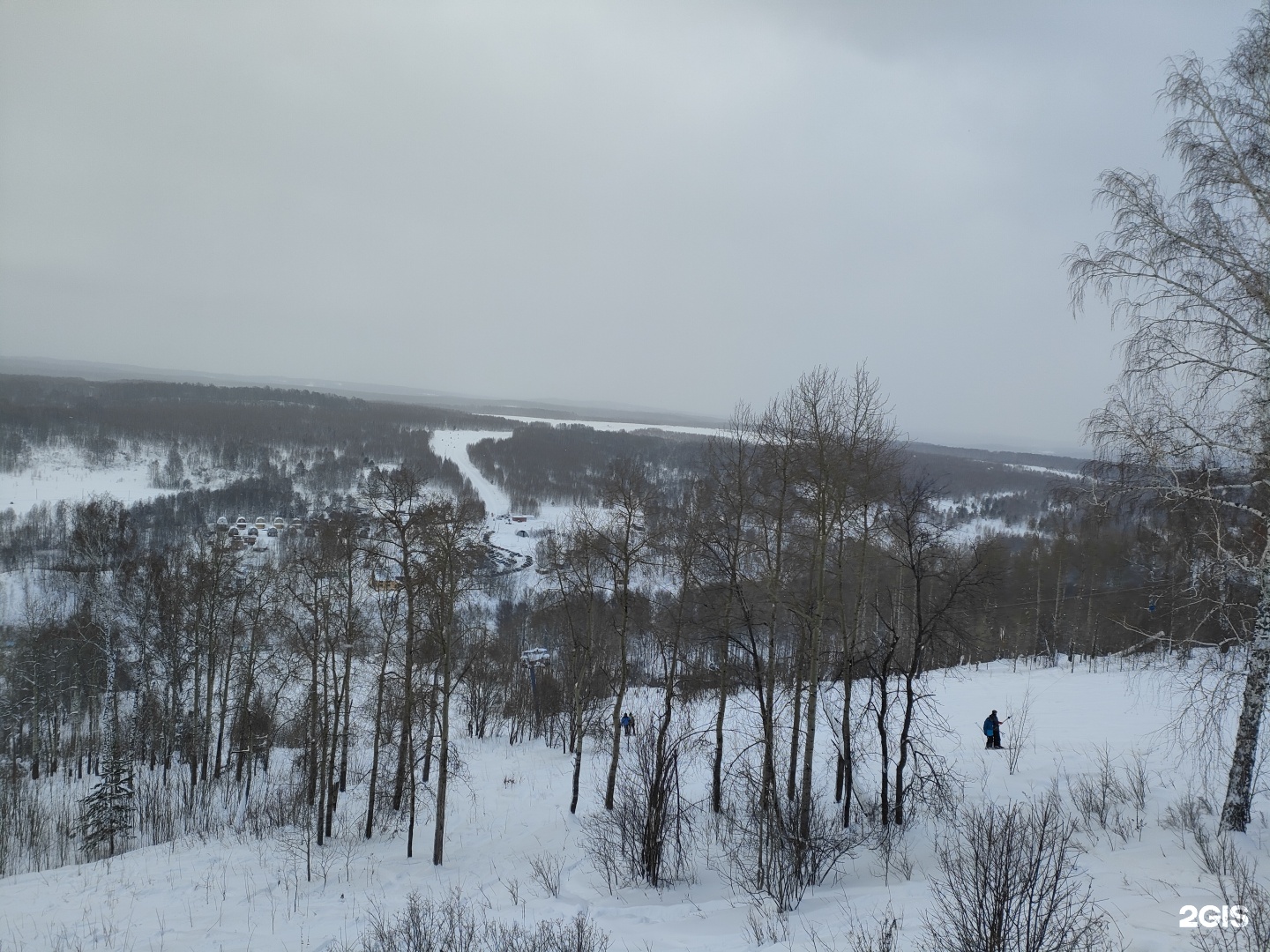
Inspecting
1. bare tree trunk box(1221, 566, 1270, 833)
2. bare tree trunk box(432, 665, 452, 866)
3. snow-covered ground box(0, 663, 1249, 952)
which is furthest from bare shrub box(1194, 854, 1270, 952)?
bare tree trunk box(432, 665, 452, 866)

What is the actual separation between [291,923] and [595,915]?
5.22 meters

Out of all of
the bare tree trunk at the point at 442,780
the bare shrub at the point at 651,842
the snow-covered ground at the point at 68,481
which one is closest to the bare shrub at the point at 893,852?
the bare shrub at the point at 651,842

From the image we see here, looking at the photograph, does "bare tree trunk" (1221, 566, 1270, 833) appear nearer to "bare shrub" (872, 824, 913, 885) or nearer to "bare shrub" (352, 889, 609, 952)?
"bare shrub" (872, 824, 913, 885)

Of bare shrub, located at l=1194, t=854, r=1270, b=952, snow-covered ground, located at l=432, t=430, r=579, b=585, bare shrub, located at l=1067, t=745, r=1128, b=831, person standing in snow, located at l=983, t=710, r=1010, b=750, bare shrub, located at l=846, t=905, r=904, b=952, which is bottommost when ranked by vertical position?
snow-covered ground, located at l=432, t=430, r=579, b=585

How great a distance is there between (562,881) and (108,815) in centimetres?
1443

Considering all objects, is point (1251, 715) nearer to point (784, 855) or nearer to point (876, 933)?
point (876, 933)

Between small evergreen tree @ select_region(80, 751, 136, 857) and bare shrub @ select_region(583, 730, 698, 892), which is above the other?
bare shrub @ select_region(583, 730, 698, 892)

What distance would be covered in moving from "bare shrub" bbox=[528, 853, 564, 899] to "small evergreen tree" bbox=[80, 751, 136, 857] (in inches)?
501

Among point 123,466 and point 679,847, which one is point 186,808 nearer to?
point 679,847

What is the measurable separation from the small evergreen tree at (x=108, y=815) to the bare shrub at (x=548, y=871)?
501 inches

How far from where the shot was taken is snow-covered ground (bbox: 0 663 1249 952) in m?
7.34

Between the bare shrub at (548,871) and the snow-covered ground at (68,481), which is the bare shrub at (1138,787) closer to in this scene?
the bare shrub at (548,871)

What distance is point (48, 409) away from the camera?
99.7 meters

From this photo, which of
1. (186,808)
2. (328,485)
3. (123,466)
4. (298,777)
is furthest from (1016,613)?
(123,466)
